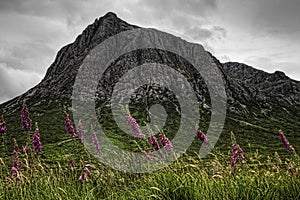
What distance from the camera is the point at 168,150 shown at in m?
7.68

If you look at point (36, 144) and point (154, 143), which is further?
point (36, 144)

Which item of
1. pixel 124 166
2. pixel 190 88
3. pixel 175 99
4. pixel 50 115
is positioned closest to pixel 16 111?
pixel 50 115

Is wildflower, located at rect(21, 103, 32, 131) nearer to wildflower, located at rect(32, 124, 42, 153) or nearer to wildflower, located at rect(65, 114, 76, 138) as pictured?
wildflower, located at rect(32, 124, 42, 153)

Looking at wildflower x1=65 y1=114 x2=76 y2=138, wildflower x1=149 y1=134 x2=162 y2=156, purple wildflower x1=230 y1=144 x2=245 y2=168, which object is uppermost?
wildflower x1=65 y1=114 x2=76 y2=138

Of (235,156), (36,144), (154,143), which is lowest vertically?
(235,156)

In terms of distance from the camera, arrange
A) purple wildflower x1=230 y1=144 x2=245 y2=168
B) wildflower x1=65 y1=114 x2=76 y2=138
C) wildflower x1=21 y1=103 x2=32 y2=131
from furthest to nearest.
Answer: wildflower x1=65 y1=114 x2=76 y2=138, wildflower x1=21 y1=103 x2=32 y2=131, purple wildflower x1=230 y1=144 x2=245 y2=168

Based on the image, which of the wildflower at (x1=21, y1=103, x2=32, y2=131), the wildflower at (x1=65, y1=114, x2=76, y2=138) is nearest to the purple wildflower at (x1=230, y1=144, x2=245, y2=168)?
the wildflower at (x1=65, y1=114, x2=76, y2=138)

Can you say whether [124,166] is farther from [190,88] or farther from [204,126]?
[190,88]

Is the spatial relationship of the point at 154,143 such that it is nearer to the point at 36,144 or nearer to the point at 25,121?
the point at 36,144

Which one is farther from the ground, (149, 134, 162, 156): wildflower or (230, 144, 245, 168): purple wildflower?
(149, 134, 162, 156): wildflower

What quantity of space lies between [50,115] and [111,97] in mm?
40741

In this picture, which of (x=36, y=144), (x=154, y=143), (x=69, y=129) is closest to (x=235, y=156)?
(x=154, y=143)

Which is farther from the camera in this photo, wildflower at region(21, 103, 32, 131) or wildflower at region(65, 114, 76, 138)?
wildflower at region(65, 114, 76, 138)

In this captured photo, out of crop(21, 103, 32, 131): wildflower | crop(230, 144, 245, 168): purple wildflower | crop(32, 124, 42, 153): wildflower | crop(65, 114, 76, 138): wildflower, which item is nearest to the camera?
crop(230, 144, 245, 168): purple wildflower
